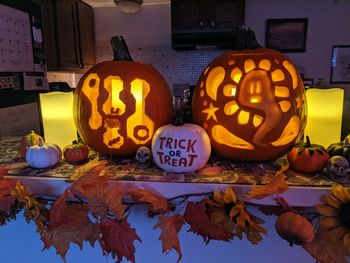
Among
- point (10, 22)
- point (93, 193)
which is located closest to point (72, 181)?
point (93, 193)

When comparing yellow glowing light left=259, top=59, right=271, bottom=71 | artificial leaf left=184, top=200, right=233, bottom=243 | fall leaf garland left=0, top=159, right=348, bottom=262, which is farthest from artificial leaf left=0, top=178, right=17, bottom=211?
yellow glowing light left=259, top=59, right=271, bottom=71

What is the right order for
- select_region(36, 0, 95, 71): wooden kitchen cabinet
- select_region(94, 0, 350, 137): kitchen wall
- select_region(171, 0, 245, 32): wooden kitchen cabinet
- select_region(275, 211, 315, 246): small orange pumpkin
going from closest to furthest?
select_region(275, 211, 315, 246): small orange pumpkin, select_region(36, 0, 95, 71): wooden kitchen cabinet, select_region(171, 0, 245, 32): wooden kitchen cabinet, select_region(94, 0, 350, 137): kitchen wall

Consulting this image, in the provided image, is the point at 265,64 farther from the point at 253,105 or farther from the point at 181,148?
the point at 181,148

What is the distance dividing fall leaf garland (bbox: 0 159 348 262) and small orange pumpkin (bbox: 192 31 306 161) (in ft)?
0.34

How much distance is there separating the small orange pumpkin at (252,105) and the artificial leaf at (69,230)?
31cm

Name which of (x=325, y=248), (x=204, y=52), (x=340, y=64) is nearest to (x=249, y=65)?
(x=325, y=248)

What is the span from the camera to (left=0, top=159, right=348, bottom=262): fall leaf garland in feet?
1.53

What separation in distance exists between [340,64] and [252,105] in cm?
278

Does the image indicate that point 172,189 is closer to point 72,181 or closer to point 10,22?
point 72,181

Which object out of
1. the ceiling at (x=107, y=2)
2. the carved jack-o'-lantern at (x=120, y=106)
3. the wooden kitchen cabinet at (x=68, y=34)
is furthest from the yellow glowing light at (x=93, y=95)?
the ceiling at (x=107, y=2)

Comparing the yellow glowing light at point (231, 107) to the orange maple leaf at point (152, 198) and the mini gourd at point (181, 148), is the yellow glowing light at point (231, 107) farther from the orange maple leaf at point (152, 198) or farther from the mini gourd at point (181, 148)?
the orange maple leaf at point (152, 198)

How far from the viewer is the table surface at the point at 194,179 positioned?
0.48m

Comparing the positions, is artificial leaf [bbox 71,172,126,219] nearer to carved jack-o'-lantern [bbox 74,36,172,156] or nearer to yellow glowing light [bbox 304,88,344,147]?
carved jack-o'-lantern [bbox 74,36,172,156]

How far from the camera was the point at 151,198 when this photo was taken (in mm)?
490
